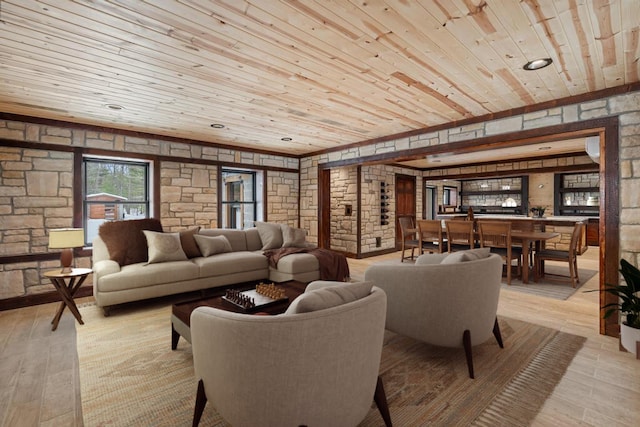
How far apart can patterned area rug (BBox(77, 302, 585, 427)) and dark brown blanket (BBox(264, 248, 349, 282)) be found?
1799mm

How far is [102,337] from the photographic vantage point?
2.86 metres

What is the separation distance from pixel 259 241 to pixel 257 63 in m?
3.20

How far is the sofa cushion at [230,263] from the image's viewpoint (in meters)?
3.97

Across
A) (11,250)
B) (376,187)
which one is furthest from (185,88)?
(376,187)

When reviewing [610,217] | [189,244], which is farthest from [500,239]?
[189,244]

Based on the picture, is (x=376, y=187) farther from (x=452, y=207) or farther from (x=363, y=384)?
(x=363, y=384)

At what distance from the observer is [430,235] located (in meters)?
5.84

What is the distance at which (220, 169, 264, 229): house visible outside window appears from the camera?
632 cm

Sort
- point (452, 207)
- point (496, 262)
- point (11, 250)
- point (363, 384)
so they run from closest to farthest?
point (363, 384)
point (496, 262)
point (11, 250)
point (452, 207)

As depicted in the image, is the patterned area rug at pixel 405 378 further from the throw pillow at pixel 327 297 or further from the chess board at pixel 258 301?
the throw pillow at pixel 327 297

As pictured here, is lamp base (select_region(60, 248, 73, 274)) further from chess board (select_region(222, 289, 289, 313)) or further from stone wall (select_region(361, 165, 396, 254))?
stone wall (select_region(361, 165, 396, 254))

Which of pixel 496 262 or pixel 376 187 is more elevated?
pixel 376 187

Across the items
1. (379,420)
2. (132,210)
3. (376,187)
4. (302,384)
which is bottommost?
(379,420)

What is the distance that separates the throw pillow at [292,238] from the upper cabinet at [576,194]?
26.5 ft
